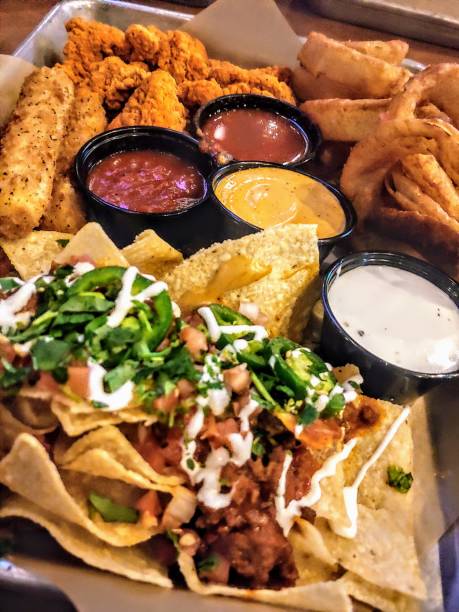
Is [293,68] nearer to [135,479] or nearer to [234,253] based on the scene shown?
[234,253]

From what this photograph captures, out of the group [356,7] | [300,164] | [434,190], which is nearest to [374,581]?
[434,190]

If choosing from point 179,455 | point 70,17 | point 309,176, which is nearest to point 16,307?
point 179,455

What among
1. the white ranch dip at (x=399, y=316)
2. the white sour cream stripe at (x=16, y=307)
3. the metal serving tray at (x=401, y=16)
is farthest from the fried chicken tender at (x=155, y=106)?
the metal serving tray at (x=401, y=16)

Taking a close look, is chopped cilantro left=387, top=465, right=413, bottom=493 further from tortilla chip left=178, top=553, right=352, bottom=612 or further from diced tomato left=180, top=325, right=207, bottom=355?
diced tomato left=180, top=325, right=207, bottom=355

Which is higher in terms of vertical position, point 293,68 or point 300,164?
point 293,68

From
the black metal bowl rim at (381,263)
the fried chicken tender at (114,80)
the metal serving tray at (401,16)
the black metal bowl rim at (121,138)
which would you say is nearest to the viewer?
the black metal bowl rim at (381,263)

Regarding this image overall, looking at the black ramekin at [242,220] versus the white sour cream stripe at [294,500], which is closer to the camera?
the white sour cream stripe at [294,500]

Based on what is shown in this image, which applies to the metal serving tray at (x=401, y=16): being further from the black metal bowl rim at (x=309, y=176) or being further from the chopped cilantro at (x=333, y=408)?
the chopped cilantro at (x=333, y=408)

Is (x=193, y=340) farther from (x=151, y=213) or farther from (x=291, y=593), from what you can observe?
(x=151, y=213)
